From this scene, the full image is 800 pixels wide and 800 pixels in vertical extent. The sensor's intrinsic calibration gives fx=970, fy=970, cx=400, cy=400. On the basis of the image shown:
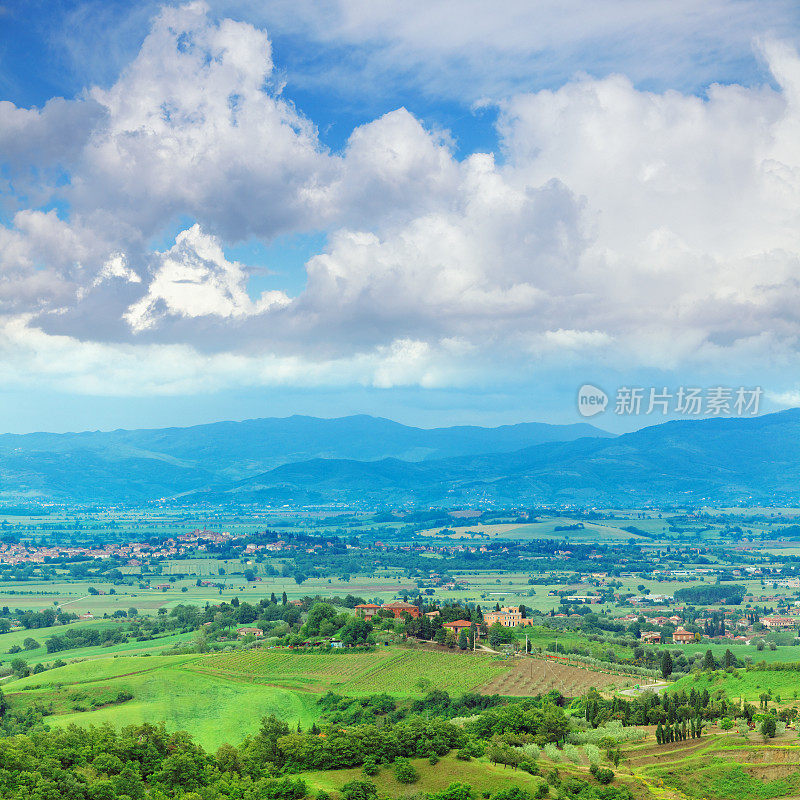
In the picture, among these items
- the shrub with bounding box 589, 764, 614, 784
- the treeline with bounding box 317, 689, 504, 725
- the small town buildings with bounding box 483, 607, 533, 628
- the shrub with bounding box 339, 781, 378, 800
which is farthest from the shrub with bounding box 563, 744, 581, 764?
the small town buildings with bounding box 483, 607, 533, 628

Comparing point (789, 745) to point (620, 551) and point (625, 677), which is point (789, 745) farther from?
point (620, 551)

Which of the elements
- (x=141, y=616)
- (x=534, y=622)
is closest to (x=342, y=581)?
(x=141, y=616)

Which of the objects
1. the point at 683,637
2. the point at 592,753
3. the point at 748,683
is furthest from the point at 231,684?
the point at 683,637

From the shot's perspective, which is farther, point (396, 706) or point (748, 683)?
point (396, 706)

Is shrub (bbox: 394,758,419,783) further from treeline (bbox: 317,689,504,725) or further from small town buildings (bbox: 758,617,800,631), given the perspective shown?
small town buildings (bbox: 758,617,800,631)

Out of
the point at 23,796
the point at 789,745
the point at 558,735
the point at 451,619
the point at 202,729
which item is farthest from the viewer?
the point at 451,619

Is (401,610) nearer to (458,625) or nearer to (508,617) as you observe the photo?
(458,625)

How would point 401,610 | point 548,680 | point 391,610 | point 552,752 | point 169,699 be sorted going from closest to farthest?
point 552,752 < point 169,699 < point 548,680 < point 391,610 < point 401,610
